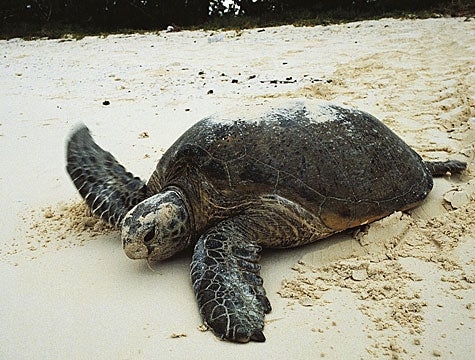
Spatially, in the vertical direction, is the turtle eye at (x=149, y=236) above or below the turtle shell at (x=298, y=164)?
below

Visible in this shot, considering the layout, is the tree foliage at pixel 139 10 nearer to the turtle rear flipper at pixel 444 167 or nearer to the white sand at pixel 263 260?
the white sand at pixel 263 260

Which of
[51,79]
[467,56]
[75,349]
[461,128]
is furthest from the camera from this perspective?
[51,79]

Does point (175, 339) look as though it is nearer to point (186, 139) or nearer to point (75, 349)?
point (75, 349)

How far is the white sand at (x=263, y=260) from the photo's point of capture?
1.46m

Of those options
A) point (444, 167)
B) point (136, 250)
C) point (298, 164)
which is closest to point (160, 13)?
point (444, 167)

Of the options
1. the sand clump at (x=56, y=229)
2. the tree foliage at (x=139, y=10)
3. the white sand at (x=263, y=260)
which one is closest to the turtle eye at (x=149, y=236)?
the white sand at (x=263, y=260)

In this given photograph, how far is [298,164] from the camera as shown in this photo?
191 cm

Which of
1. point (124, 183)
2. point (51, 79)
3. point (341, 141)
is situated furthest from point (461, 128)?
point (51, 79)

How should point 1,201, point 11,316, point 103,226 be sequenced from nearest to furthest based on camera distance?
point 11,316 < point 103,226 < point 1,201

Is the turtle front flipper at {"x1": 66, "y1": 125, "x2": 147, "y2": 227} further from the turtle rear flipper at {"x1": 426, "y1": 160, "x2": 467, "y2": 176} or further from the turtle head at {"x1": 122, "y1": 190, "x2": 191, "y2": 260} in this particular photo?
the turtle rear flipper at {"x1": 426, "y1": 160, "x2": 467, "y2": 176}

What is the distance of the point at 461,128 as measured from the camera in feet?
10.1

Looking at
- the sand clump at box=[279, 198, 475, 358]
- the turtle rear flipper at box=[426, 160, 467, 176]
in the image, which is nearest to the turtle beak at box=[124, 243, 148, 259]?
the sand clump at box=[279, 198, 475, 358]

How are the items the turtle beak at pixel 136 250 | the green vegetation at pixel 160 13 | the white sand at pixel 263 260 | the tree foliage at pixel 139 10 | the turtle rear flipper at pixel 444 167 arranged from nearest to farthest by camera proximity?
1. the white sand at pixel 263 260
2. the turtle beak at pixel 136 250
3. the turtle rear flipper at pixel 444 167
4. the green vegetation at pixel 160 13
5. the tree foliage at pixel 139 10

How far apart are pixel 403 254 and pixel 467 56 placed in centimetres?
361
